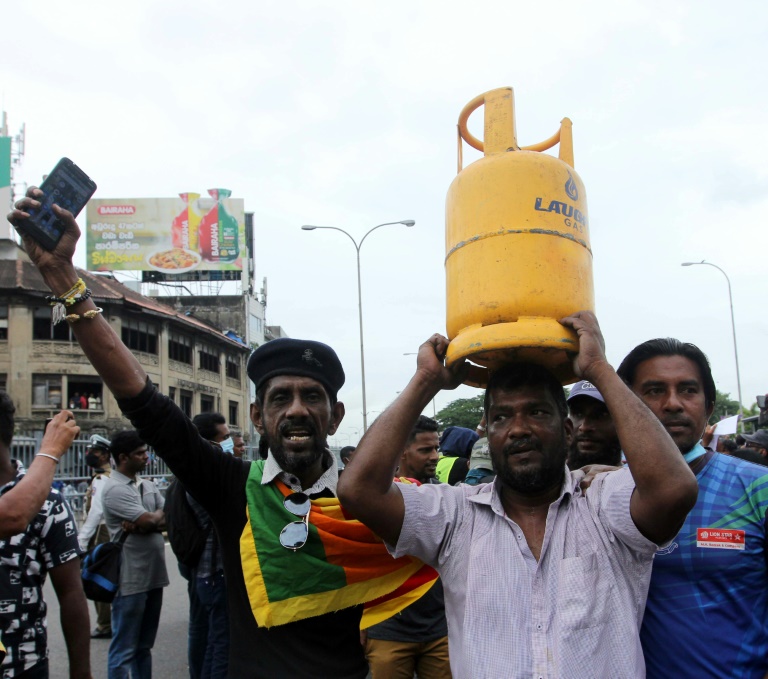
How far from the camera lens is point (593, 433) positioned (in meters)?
3.17

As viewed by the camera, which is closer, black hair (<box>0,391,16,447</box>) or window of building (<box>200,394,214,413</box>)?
black hair (<box>0,391,16,447</box>)

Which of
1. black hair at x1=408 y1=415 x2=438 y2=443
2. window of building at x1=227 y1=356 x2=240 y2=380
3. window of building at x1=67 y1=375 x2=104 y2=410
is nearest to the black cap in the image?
black hair at x1=408 y1=415 x2=438 y2=443

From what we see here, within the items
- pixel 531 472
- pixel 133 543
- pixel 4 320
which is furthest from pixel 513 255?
pixel 4 320

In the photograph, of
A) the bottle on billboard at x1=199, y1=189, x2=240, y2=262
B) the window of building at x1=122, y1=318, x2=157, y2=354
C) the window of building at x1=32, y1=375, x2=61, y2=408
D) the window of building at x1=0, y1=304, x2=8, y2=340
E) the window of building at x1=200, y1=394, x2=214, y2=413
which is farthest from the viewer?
the bottle on billboard at x1=199, y1=189, x2=240, y2=262

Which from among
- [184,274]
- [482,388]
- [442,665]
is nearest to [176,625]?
[442,665]

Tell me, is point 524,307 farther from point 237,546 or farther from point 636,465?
point 237,546

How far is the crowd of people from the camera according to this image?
1915mm

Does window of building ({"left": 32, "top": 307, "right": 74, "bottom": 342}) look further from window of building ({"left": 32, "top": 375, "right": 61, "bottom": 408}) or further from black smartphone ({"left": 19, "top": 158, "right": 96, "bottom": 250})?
black smartphone ({"left": 19, "top": 158, "right": 96, "bottom": 250})

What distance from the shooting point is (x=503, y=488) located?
7.25 ft

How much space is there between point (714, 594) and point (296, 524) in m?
1.34

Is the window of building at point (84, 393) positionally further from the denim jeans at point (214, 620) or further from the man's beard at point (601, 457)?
the man's beard at point (601, 457)

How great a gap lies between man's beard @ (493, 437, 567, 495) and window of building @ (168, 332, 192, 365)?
115 feet

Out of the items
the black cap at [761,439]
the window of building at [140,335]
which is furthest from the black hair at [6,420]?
the window of building at [140,335]

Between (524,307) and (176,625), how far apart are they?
674 cm
